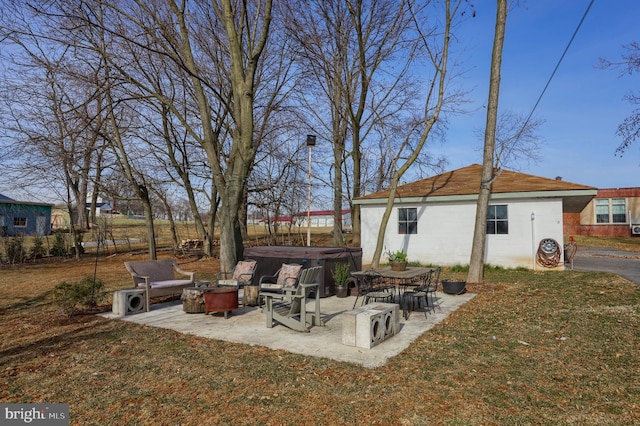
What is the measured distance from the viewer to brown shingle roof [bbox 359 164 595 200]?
13.1 meters

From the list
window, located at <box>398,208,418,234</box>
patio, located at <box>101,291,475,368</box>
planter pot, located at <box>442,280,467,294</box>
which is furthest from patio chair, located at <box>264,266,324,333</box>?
window, located at <box>398,208,418,234</box>

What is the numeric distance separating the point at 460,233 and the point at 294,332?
9911mm

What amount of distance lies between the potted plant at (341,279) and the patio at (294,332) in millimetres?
643

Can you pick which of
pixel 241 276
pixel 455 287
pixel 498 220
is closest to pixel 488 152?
pixel 498 220

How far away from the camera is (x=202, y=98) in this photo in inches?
443

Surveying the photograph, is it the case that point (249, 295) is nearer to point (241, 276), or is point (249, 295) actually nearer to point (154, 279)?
point (241, 276)

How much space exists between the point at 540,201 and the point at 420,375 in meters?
10.9

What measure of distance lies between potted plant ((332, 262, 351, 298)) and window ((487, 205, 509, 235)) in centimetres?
702

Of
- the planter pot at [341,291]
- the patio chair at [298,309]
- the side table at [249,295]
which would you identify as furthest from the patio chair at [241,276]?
the planter pot at [341,291]

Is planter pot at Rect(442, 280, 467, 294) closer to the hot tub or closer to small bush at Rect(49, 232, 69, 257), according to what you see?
the hot tub

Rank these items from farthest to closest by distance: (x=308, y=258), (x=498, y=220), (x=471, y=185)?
(x=471, y=185)
(x=498, y=220)
(x=308, y=258)

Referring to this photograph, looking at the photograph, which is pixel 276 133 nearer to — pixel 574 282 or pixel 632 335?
Result: pixel 574 282

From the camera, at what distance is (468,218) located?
13961mm

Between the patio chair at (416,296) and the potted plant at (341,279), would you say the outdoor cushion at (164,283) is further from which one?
the patio chair at (416,296)
